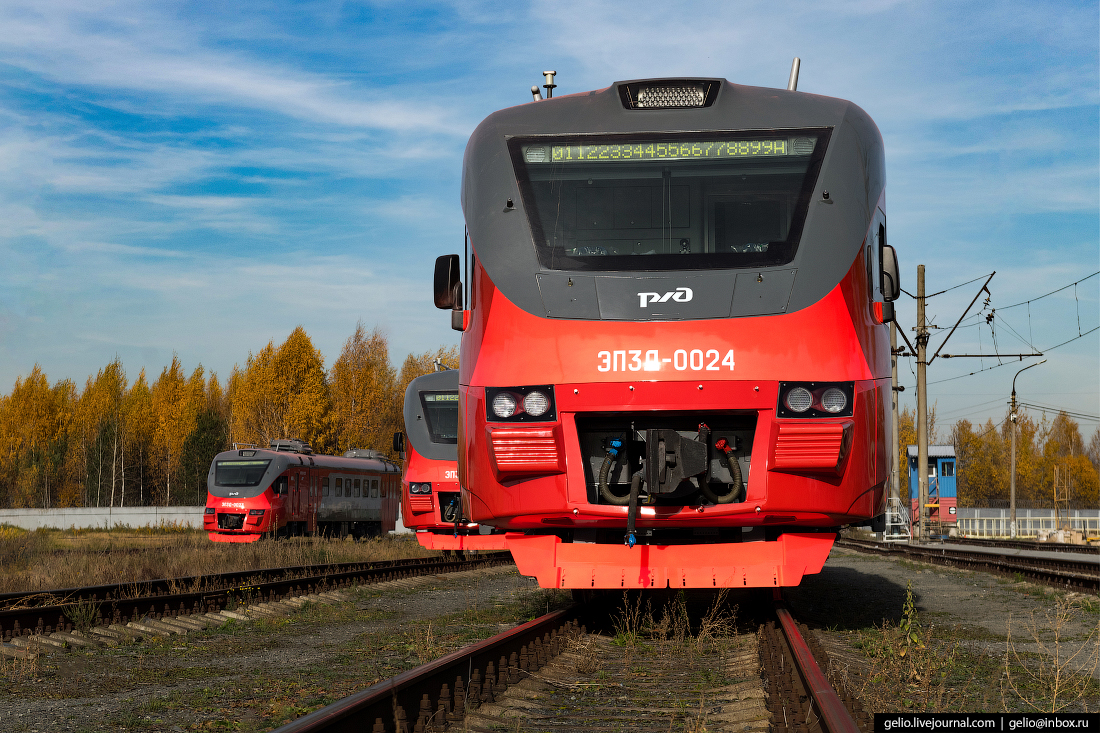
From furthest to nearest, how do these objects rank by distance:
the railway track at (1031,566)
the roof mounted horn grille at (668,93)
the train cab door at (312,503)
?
1. the train cab door at (312,503)
2. the railway track at (1031,566)
3. the roof mounted horn grille at (668,93)

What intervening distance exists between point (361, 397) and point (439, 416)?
151 ft

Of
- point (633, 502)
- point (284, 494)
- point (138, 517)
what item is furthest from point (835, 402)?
point (138, 517)

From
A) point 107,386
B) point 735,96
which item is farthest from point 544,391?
point 107,386

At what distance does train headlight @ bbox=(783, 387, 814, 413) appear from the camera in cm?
670

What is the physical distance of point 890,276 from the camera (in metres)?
7.77

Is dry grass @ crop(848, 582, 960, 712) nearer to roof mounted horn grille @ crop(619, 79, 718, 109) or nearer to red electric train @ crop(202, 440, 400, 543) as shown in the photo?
roof mounted horn grille @ crop(619, 79, 718, 109)

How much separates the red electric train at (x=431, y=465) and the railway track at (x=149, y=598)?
201 cm

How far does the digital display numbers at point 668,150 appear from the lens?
745 centimetres

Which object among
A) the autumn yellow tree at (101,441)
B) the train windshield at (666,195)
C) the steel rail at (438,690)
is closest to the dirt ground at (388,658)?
the steel rail at (438,690)

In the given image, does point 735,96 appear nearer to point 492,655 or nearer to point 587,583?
point 587,583

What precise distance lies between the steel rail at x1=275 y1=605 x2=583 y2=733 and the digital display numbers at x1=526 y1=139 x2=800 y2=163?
136 inches

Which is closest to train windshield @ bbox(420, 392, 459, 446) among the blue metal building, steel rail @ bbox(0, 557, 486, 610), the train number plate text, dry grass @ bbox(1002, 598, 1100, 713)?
steel rail @ bbox(0, 557, 486, 610)

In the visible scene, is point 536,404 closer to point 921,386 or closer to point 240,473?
point 240,473

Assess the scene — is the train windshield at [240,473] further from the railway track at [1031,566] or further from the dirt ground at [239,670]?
the dirt ground at [239,670]
